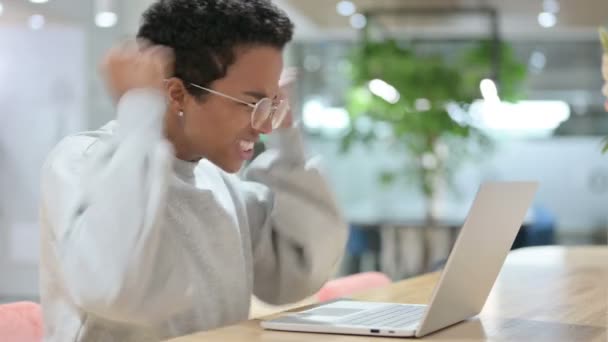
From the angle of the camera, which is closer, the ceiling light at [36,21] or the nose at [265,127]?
the nose at [265,127]

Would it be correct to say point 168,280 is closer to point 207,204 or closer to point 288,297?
point 207,204

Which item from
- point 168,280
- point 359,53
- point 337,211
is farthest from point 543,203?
point 168,280

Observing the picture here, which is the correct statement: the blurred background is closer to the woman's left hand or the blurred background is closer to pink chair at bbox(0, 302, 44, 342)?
the woman's left hand

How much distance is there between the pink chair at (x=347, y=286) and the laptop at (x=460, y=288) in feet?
2.06

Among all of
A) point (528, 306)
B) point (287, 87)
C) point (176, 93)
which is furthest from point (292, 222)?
point (528, 306)

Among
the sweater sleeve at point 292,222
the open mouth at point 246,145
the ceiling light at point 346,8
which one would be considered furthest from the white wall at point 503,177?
the open mouth at point 246,145

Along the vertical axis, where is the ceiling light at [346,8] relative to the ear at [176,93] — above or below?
above

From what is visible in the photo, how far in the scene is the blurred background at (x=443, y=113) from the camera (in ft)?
24.9

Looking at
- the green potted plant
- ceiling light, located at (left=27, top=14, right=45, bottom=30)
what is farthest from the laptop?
the green potted plant

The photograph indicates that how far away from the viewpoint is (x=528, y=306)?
1857mm

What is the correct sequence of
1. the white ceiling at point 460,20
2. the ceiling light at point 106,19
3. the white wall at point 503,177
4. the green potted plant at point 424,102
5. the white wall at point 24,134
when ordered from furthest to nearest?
the white wall at point 503,177
the green potted plant at point 424,102
the white ceiling at point 460,20
the ceiling light at point 106,19
the white wall at point 24,134

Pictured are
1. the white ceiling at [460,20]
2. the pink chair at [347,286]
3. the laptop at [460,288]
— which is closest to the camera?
the laptop at [460,288]

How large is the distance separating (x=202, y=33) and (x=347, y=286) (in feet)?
2.90

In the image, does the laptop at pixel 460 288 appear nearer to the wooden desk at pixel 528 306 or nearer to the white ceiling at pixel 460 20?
the wooden desk at pixel 528 306
